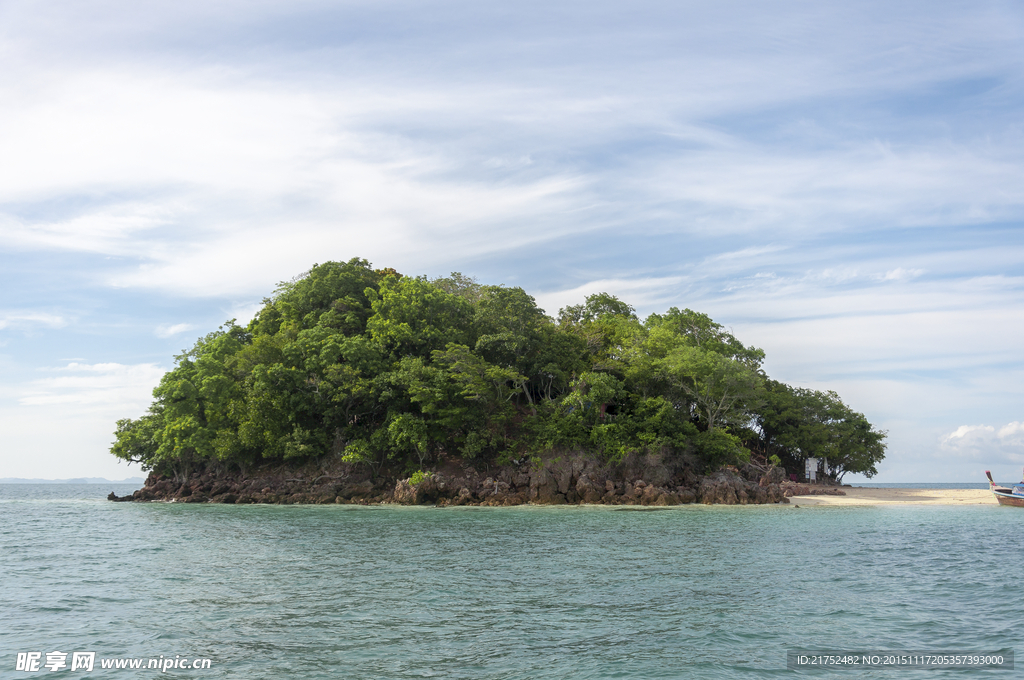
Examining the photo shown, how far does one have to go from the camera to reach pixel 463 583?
516 inches

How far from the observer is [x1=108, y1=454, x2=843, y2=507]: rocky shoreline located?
3412cm

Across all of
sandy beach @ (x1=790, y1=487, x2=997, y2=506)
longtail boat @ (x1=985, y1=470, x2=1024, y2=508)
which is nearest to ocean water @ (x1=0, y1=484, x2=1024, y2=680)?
sandy beach @ (x1=790, y1=487, x2=997, y2=506)

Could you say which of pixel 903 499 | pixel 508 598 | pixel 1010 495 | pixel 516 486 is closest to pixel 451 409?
pixel 516 486

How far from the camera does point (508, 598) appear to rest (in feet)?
38.4

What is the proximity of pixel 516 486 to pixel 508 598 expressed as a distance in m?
24.1

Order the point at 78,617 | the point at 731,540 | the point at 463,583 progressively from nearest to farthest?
1. the point at 78,617
2. the point at 463,583
3. the point at 731,540

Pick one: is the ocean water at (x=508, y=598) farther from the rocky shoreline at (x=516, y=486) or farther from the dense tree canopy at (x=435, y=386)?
the dense tree canopy at (x=435, y=386)

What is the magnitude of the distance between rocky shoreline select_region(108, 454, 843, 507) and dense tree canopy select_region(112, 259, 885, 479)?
1.05 metres

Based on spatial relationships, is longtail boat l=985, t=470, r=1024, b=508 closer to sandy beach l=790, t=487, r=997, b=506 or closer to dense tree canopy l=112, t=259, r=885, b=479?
sandy beach l=790, t=487, r=997, b=506

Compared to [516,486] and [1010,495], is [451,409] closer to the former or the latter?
[516,486]

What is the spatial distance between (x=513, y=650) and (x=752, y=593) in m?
5.70

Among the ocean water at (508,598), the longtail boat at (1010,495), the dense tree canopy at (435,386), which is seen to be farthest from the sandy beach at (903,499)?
the ocean water at (508,598)

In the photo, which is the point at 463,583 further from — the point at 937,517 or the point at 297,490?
the point at 297,490

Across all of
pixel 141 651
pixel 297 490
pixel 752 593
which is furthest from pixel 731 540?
pixel 297 490
